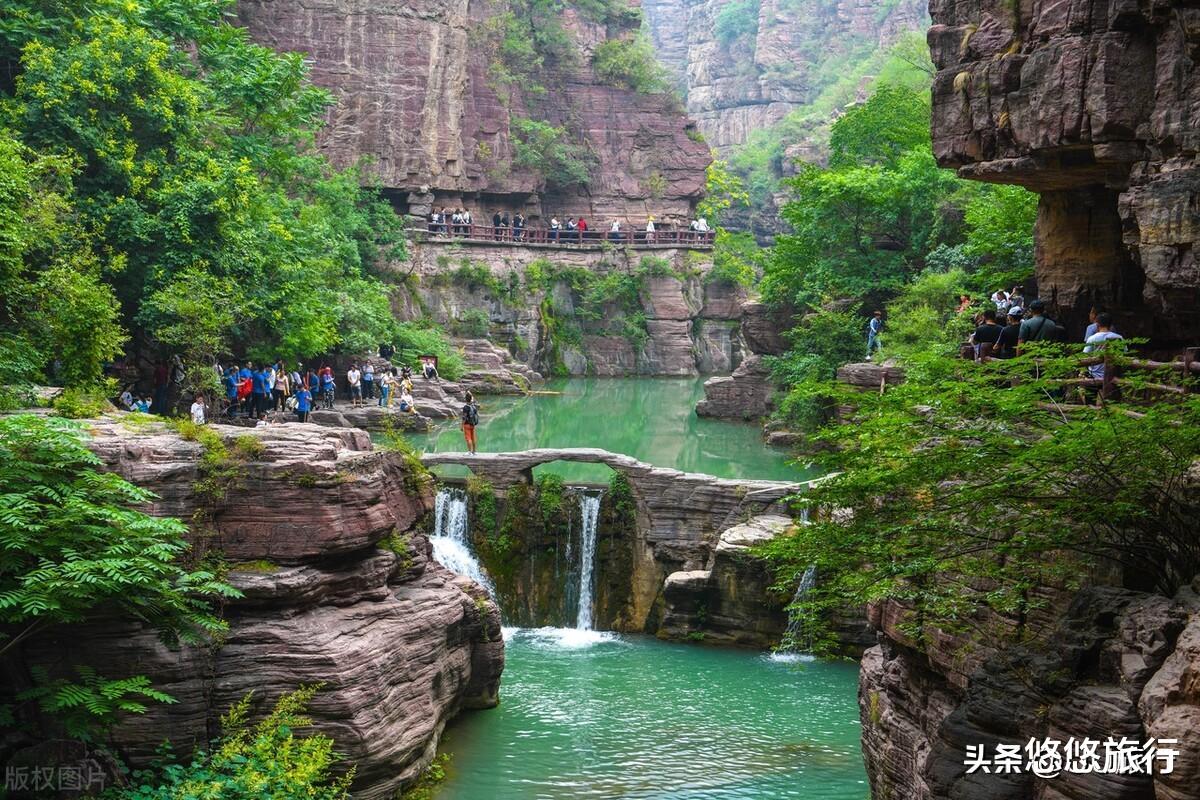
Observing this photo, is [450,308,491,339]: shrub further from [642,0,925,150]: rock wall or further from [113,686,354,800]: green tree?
[642,0,925,150]: rock wall

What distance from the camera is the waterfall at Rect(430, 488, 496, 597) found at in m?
21.1

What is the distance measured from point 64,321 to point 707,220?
40.6 m

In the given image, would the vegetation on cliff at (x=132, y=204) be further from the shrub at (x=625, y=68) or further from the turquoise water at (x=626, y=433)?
the shrub at (x=625, y=68)

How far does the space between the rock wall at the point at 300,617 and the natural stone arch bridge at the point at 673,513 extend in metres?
6.46

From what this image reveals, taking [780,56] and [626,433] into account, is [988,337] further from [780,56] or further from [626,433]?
[780,56]

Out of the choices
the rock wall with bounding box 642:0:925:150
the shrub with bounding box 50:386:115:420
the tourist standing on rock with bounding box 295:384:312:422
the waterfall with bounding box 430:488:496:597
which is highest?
the rock wall with bounding box 642:0:925:150

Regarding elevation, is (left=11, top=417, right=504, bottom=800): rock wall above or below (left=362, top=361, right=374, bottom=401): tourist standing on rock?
below

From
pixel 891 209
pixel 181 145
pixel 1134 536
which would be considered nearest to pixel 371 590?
pixel 1134 536

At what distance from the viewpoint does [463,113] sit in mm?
49844

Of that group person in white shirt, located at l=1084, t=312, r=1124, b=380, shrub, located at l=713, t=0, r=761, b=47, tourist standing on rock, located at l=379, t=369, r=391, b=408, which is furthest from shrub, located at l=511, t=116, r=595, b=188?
person in white shirt, located at l=1084, t=312, r=1124, b=380

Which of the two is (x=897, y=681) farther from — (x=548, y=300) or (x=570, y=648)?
(x=548, y=300)

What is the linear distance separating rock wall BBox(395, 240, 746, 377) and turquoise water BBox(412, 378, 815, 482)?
4.64 meters

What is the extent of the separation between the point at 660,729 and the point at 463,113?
38112 millimetres

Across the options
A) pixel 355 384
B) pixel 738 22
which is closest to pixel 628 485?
pixel 355 384
